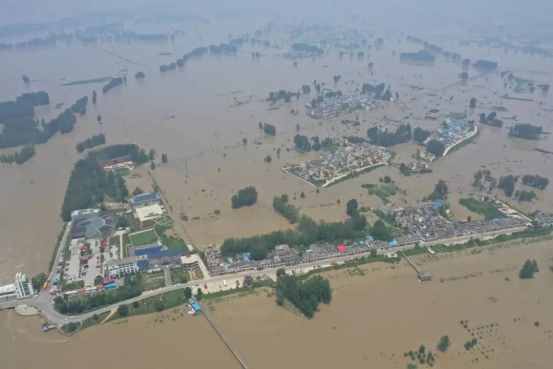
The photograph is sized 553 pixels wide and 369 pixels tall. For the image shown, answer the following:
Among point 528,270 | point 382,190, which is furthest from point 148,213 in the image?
point 528,270

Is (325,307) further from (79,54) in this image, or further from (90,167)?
(79,54)

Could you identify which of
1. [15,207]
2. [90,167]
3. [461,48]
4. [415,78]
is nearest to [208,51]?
[415,78]

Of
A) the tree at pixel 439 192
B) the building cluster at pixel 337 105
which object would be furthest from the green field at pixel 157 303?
the building cluster at pixel 337 105

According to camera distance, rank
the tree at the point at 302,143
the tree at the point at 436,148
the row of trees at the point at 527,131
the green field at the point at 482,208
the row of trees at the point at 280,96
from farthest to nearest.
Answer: the row of trees at the point at 280,96 < the row of trees at the point at 527,131 < the tree at the point at 302,143 < the tree at the point at 436,148 < the green field at the point at 482,208

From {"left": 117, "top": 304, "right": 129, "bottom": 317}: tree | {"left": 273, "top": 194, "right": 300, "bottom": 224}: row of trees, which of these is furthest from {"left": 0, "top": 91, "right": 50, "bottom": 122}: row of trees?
{"left": 117, "top": 304, "right": 129, "bottom": 317}: tree

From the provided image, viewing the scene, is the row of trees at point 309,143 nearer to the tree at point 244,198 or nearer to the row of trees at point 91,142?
the tree at point 244,198

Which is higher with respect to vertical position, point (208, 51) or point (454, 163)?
point (208, 51)

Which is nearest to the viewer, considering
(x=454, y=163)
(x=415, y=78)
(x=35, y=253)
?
(x=35, y=253)

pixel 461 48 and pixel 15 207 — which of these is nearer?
pixel 15 207
